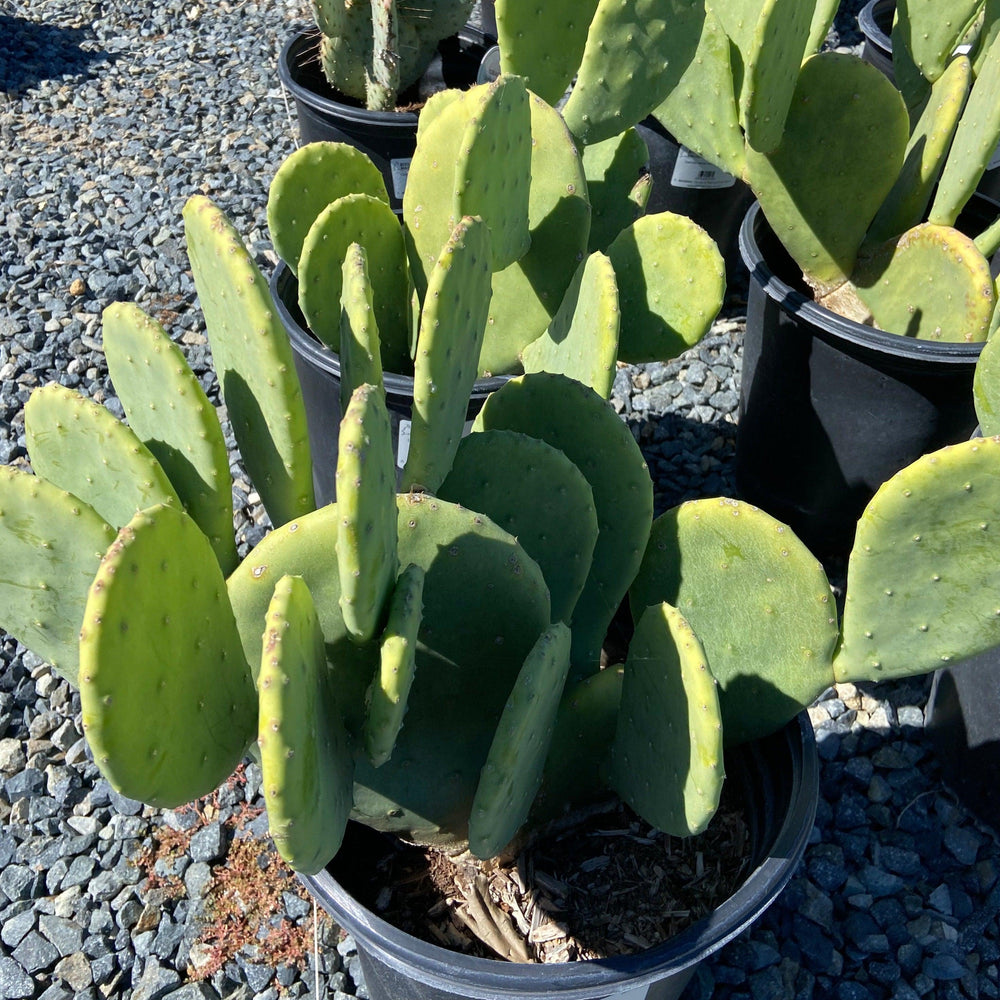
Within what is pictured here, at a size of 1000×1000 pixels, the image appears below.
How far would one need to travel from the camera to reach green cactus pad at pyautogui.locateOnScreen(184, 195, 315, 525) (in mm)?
861

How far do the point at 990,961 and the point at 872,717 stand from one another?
1.33 feet

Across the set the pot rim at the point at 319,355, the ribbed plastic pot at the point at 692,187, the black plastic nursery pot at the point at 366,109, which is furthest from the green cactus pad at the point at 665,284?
the ribbed plastic pot at the point at 692,187

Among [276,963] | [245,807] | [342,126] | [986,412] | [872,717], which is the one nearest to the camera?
[986,412]

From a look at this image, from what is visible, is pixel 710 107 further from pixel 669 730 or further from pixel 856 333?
pixel 669 730

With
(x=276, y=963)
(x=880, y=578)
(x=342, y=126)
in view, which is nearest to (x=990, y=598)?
(x=880, y=578)

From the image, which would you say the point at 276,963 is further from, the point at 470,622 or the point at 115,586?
the point at 115,586

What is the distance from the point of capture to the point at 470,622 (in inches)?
35.5

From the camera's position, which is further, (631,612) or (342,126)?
(342,126)

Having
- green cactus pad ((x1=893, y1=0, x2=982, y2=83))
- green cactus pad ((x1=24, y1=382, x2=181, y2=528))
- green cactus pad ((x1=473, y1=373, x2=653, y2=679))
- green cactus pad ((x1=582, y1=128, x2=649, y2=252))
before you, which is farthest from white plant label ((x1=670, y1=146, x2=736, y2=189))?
green cactus pad ((x1=24, y1=382, x2=181, y2=528))

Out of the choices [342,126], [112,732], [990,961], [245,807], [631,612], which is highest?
[112,732]

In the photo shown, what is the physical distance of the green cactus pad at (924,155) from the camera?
1.64m

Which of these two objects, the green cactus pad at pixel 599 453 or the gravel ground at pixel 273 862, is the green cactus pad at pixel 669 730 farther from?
the gravel ground at pixel 273 862

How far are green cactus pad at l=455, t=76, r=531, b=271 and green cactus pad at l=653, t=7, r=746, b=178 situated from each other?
2.04ft

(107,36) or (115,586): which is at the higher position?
(115,586)
